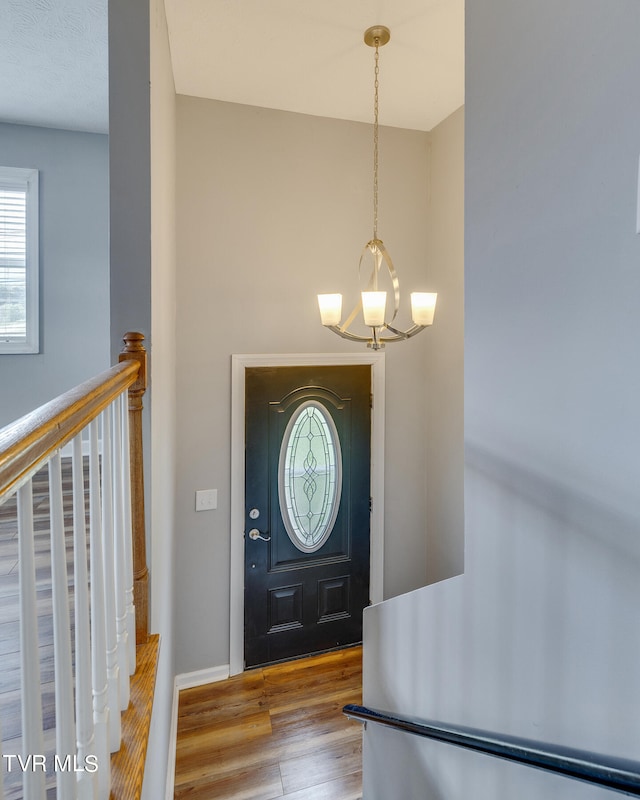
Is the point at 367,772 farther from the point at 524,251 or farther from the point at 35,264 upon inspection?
the point at 35,264

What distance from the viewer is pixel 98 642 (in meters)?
0.88

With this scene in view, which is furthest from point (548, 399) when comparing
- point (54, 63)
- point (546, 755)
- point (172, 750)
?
point (54, 63)

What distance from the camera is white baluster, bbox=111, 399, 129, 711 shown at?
3.57ft

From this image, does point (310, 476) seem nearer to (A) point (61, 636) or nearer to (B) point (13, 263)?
(A) point (61, 636)

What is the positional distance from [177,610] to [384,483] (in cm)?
159

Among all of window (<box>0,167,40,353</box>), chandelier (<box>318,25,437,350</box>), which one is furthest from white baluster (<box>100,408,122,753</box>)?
window (<box>0,167,40,353</box>)

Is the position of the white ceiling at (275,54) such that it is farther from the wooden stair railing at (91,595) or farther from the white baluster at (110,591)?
the white baluster at (110,591)

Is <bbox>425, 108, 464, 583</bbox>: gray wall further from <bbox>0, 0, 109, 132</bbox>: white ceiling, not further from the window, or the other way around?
the window

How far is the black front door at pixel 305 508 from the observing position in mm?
3055

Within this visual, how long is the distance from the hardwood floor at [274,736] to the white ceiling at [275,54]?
3.56 metres

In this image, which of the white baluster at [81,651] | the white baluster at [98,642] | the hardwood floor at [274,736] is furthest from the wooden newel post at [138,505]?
the hardwood floor at [274,736]

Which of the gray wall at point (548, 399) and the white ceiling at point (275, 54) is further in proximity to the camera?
the white ceiling at point (275, 54)

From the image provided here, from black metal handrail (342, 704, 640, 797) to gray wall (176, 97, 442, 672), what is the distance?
6.00 ft

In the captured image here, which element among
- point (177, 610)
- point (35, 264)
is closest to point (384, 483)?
point (177, 610)
